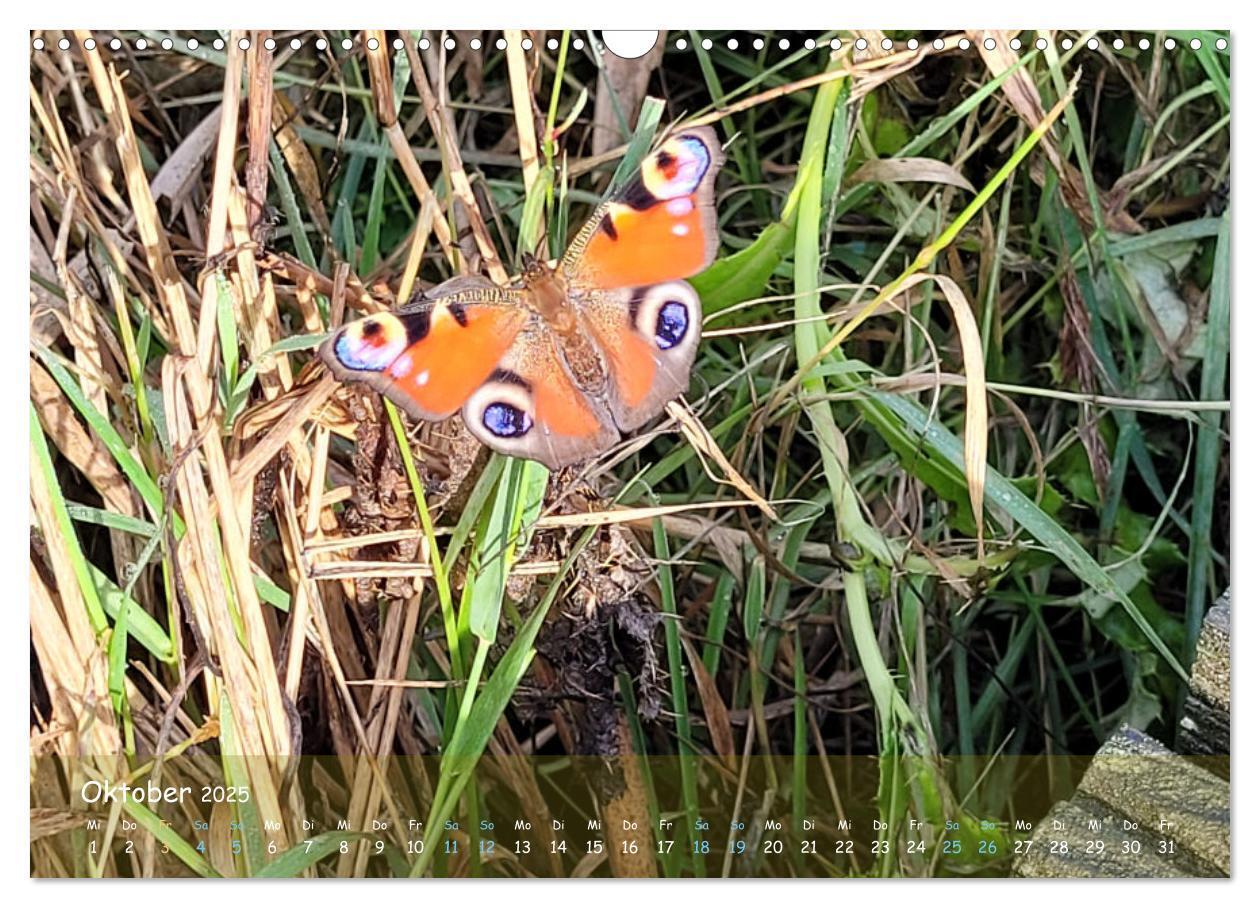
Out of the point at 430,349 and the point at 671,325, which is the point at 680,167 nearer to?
the point at 671,325

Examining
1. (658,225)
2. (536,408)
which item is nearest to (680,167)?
(658,225)

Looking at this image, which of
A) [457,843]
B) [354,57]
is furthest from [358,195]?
[457,843]

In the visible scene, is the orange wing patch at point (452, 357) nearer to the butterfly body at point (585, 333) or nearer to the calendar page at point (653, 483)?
the butterfly body at point (585, 333)

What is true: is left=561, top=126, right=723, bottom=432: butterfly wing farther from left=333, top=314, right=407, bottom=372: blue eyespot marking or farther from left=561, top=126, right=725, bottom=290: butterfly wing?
left=333, top=314, right=407, bottom=372: blue eyespot marking

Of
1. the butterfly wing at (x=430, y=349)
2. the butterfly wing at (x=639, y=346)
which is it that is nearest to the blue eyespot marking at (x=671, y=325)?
the butterfly wing at (x=639, y=346)
